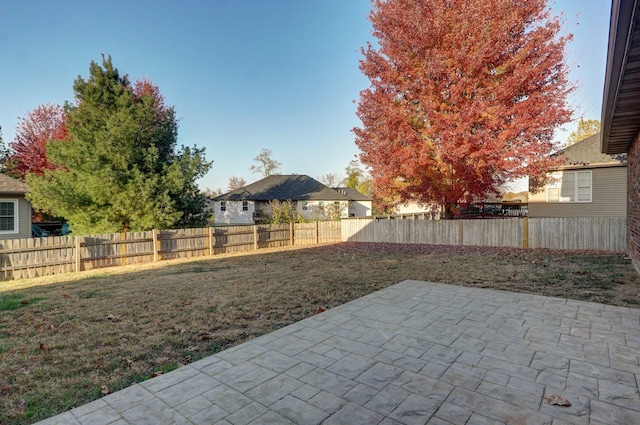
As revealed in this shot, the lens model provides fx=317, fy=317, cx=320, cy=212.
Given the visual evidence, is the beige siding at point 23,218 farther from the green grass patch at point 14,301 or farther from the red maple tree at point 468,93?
the red maple tree at point 468,93

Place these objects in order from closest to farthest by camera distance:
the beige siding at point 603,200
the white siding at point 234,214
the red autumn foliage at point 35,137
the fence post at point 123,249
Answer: the fence post at point 123,249, the beige siding at point 603,200, the red autumn foliage at point 35,137, the white siding at point 234,214

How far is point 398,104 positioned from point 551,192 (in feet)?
27.9

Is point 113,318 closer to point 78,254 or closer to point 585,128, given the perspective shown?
point 78,254

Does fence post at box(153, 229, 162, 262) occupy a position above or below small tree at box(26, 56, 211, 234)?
below

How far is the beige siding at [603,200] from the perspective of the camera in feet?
44.4

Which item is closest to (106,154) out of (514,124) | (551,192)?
(514,124)

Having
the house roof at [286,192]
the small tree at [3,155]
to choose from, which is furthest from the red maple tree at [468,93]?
the small tree at [3,155]

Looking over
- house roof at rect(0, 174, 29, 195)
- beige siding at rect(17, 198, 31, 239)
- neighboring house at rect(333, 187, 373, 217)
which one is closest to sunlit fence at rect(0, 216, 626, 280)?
house roof at rect(0, 174, 29, 195)

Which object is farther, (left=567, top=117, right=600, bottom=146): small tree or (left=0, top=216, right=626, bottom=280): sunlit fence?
(left=567, top=117, right=600, bottom=146): small tree

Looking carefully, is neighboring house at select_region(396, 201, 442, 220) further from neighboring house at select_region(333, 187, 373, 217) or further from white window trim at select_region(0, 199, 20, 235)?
white window trim at select_region(0, 199, 20, 235)

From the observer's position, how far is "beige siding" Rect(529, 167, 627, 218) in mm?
13523

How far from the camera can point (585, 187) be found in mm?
14180

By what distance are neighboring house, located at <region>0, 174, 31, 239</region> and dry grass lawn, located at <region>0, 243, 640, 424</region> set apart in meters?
7.68

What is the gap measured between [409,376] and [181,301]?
14.0 ft
